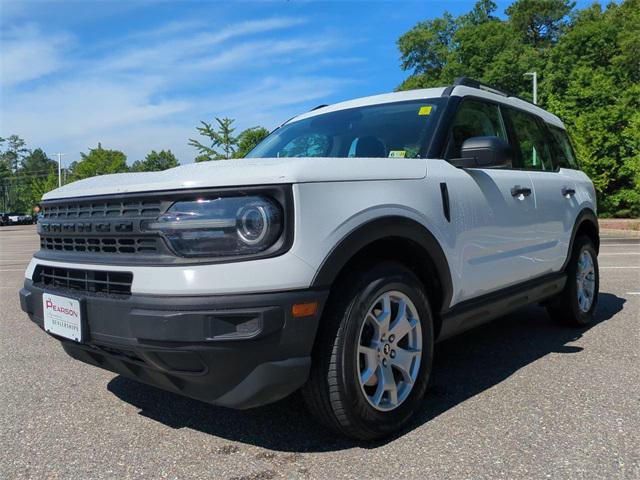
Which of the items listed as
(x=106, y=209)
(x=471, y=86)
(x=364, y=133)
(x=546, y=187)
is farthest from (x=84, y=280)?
(x=546, y=187)

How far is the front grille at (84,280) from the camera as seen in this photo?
2.26 m

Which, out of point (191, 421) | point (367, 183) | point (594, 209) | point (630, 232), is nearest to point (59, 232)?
point (191, 421)

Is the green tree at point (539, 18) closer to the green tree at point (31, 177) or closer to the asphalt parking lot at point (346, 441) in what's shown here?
the asphalt parking lot at point (346, 441)

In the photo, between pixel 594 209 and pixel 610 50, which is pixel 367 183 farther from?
pixel 610 50

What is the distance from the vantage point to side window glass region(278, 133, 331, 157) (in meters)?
3.54

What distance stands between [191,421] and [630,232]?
18801mm

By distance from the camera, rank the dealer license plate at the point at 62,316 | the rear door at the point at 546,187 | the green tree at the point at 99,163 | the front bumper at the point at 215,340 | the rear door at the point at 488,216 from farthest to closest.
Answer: the green tree at the point at 99,163 → the rear door at the point at 546,187 → the rear door at the point at 488,216 → the dealer license plate at the point at 62,316 → the front bumper at the point at 215,340

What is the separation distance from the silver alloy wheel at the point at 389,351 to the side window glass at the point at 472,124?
3.34ft

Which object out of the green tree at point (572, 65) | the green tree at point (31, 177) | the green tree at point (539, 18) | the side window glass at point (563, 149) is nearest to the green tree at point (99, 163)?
the green tree at point (31, 177)

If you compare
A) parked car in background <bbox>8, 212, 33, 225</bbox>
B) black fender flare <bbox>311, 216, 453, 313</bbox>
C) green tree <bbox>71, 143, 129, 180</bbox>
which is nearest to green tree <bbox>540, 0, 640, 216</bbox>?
black fender flare <bbox>311, 216, 453, 313</bbox>

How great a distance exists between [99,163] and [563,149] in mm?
69188

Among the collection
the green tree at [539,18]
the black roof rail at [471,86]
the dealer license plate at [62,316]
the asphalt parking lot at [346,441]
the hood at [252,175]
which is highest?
the green tree at [539,18]

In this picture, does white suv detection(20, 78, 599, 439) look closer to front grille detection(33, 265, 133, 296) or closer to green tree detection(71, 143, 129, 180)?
front grille detection(33, 265, 133, 296)

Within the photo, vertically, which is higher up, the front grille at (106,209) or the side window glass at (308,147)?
the side window glass at (308,147)
